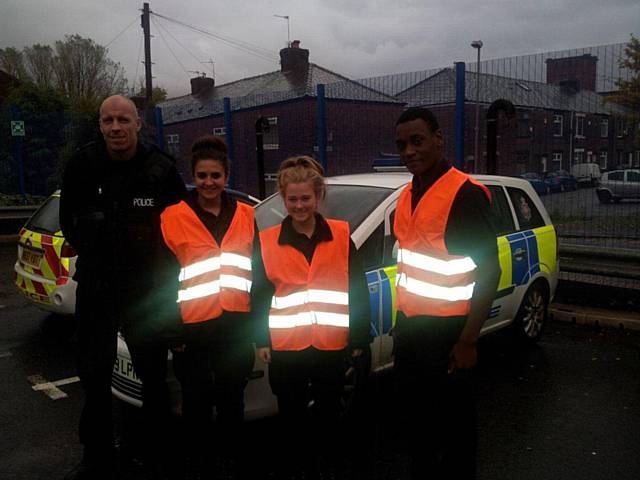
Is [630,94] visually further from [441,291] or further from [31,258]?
[31,258]

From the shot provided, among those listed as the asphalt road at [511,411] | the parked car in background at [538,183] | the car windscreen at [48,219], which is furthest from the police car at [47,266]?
the parked car in background at [538,183]

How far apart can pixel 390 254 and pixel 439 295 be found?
4.45 ft

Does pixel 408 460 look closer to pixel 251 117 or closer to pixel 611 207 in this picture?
pixel 611 207

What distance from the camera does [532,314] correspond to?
536 cm

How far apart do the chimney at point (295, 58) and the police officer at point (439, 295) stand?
29949mm

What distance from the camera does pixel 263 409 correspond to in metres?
3.34

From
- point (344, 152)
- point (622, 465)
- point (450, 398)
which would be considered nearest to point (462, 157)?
point (344, 152)

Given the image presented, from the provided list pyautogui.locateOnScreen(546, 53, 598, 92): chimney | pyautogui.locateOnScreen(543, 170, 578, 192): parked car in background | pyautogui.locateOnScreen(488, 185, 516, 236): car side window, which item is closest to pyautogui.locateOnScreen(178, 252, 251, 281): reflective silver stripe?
pyautogui.locateOnScreen(488, 185, 516, 236): car side window

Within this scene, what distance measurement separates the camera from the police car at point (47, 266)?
527cm

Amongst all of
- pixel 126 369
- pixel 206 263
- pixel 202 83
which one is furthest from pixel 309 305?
pixel 202 83

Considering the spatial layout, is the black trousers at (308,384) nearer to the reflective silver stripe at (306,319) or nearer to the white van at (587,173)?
the reflective silver stripe at (306,319)

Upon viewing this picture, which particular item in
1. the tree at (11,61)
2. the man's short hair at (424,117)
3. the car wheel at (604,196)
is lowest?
the car wheel at (604,196)

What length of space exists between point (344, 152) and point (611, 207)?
183 inches

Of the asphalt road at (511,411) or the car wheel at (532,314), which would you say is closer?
the asphalt road at (511,411)
